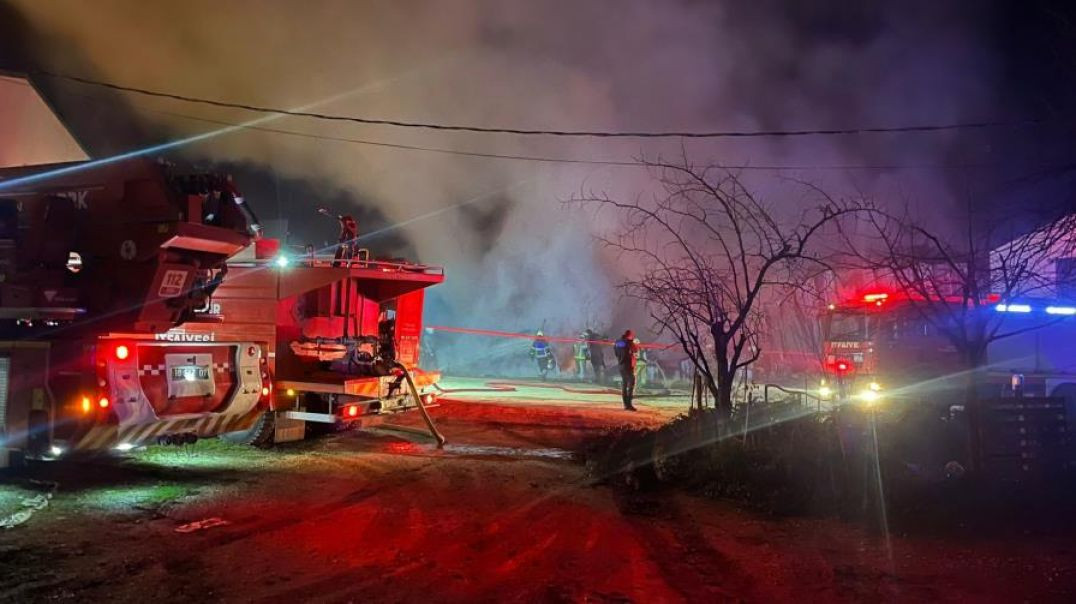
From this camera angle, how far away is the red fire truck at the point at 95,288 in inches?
252

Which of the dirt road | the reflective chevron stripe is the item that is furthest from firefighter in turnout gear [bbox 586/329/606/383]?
the reflective chevron stripe

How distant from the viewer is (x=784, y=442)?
705 centimetres

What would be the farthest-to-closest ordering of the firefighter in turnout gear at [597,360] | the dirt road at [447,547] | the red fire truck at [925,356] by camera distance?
the firefighter in turnout gear at [597,360] < the red fire truck at [925,356] < the dirt road at [447,547]

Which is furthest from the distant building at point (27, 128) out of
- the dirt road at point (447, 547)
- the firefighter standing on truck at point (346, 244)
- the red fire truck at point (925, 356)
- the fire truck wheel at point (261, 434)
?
the red fire truck at point (925, 356)

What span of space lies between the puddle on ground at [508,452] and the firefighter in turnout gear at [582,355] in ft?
36.4

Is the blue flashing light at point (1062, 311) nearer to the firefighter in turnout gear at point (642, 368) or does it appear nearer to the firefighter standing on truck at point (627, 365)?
the firefighter standing on truck at point (627, 365)

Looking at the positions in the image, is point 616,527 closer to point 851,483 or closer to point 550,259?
point 851,483

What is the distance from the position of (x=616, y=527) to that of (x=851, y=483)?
212 cm

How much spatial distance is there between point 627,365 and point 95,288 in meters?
9.55

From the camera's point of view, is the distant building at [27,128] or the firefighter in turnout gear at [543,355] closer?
the distant building at [27,128]

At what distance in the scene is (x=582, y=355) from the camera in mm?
21516

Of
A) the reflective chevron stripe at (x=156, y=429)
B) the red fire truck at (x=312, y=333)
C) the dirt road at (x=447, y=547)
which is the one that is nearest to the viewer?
the dirt road at (x=447, y=547)

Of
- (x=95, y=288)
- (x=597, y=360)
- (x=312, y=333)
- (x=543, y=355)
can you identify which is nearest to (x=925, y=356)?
(x=312, y=333)

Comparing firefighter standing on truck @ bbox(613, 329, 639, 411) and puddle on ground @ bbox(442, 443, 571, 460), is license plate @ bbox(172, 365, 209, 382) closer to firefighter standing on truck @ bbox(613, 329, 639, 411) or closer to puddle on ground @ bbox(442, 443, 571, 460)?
puddle on ground @ bbox(442, 443, 571, 460)
